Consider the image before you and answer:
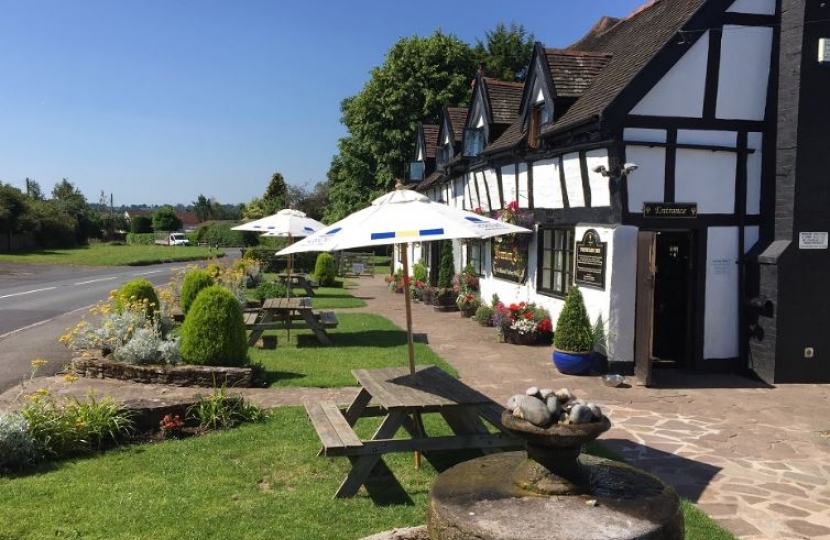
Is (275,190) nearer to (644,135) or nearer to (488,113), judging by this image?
(488,113)

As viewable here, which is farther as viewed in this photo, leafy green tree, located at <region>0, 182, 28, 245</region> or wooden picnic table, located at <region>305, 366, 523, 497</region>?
leafy green tree, located at <region>0, 182, 28, 245</region>

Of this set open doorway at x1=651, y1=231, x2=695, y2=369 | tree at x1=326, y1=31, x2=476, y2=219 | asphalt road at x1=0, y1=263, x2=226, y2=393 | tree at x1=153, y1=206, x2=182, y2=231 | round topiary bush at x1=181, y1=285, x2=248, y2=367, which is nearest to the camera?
round topiary bush at x1=181, y1=285, x2=248, y2=367

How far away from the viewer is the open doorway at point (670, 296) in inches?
435

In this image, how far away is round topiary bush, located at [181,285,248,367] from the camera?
29.8 ft

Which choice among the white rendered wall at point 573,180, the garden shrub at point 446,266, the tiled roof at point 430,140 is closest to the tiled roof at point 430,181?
the tiled roof at point 430,140

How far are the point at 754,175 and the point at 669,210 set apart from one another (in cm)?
160

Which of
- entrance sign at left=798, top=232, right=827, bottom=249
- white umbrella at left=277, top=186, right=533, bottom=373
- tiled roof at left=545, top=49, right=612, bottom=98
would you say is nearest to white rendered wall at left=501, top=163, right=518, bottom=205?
tiled roof at left=545, top=49, right=612, bottom=98

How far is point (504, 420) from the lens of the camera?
127 inches

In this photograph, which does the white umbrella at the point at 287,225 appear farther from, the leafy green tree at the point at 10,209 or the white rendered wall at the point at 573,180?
the leafy green tree at the point at 10,209

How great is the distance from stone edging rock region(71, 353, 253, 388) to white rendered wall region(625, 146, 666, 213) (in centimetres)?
624

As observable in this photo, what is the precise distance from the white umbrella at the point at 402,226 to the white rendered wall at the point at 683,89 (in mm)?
5102

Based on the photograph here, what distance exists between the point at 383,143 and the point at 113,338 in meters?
23.3

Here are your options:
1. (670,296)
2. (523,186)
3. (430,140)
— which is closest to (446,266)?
(523,186)

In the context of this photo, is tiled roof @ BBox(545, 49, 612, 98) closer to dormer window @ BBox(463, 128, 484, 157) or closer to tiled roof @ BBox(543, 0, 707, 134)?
tiled roof @ BBox(543, 0, 707, 134)
